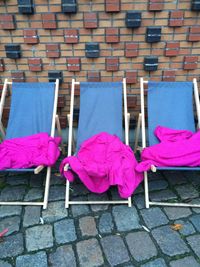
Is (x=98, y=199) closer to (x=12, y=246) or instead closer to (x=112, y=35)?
(x=12, y=246)

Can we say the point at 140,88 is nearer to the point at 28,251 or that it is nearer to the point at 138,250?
the point at 138,250

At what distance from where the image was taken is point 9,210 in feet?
8.78

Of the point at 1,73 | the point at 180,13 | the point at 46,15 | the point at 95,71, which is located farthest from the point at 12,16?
the point at 180,13

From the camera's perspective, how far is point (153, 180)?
10.1 feet

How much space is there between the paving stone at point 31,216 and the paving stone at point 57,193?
0.21m

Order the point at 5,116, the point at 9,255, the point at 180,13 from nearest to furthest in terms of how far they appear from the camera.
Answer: the point at 9,255 → the point at 180,13 → the point at 5,116

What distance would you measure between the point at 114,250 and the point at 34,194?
1.10 metres

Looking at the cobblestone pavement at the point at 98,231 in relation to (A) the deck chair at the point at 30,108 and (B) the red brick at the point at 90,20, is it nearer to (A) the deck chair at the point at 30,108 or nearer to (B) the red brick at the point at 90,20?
(A) the deck chair at the point at 30,108

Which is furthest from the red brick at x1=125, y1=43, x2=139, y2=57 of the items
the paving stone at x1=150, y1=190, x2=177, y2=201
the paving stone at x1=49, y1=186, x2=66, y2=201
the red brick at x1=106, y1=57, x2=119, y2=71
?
the paving stone at x1=49, y1=186, x2=66, y2=201

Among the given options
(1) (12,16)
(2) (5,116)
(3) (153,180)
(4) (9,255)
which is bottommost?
(4) (9,255)

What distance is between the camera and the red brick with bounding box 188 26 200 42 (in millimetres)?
Result: 2975

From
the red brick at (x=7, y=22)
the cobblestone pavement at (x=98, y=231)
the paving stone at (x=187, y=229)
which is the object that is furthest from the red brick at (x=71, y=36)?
the paving stone at (x=187, y=229)

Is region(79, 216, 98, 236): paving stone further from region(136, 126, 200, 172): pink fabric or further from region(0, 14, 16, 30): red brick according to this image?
region(0, 14, 16, 30): red brick

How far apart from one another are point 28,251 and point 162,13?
9.09ft
